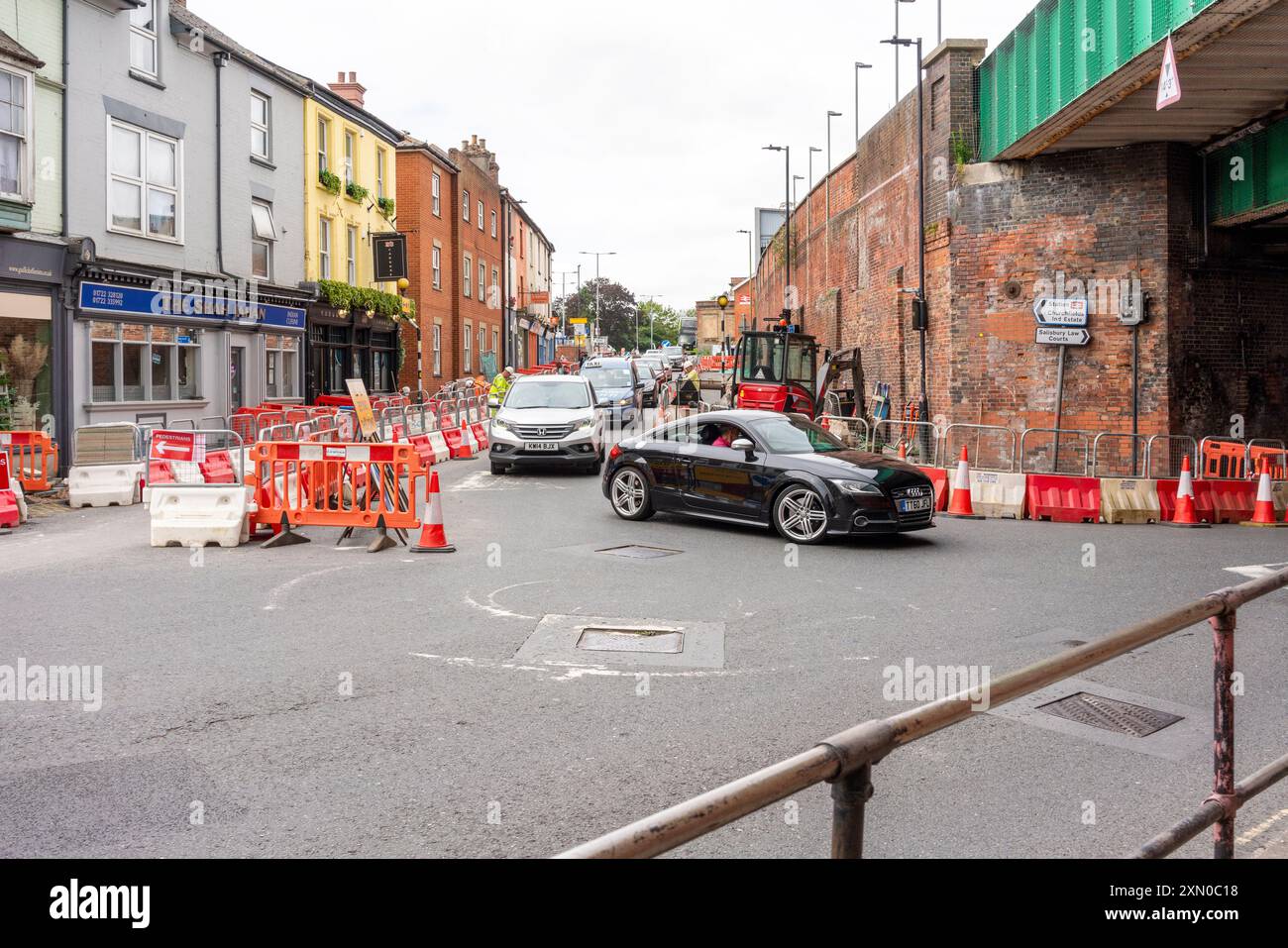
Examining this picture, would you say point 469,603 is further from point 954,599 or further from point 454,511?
point 454,511

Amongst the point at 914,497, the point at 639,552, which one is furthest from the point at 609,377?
the point at 639,552

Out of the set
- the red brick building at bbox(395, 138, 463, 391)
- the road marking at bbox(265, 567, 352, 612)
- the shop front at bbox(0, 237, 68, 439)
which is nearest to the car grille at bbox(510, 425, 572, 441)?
the shop front at bbox(0, 237, 68, 439)

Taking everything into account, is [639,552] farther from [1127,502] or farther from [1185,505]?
[1185,505]

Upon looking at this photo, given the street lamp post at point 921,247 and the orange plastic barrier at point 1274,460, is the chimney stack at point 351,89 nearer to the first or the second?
the street lamp post at point 921,247

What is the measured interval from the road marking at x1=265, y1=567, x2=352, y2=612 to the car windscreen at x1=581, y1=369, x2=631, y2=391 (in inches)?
947

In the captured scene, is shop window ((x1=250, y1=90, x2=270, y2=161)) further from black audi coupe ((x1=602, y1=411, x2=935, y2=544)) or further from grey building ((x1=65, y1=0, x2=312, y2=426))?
black audi coupe ((x1=602, y1=411, x2=935, y2=544))

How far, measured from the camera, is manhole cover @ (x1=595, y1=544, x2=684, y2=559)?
1145cm

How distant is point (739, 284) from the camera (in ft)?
356

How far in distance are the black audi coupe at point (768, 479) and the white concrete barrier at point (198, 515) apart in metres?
4.54

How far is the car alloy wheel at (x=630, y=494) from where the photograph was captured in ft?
45.8

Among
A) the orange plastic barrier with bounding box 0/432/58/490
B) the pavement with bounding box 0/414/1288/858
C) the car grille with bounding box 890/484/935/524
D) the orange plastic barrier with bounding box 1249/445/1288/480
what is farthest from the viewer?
the orange plastic barrier with bounding box 1249/445/1288/480

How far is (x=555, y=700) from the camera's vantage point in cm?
632

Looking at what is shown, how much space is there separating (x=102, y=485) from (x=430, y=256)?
27.6 metres
